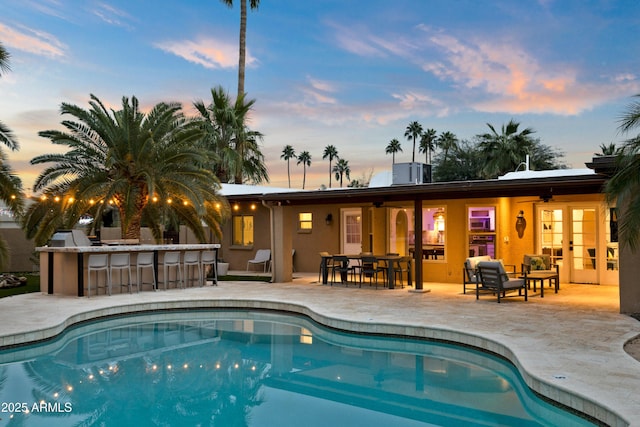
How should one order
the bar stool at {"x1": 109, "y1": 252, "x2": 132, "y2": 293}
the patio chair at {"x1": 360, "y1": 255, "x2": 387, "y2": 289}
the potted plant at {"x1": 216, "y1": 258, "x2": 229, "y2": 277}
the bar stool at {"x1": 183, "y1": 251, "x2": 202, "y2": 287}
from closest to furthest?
the bar stool at {"x1": 109, "y1": 252, "x2": 132, "y2": 293}, the patio chair at {"x1": 360, "y1": 255, "x2": 387, "y2": 289}, the bar stool at {"x1": 183, "y1": 251, "x2": 202, "y2": 287}, the potted plant at {"x1": 216, "y1": 258, "x2": 229, "y2": 277}

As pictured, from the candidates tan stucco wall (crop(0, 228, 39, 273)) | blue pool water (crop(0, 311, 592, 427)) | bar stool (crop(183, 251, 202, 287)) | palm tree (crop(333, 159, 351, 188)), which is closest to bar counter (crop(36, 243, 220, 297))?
bar stool (crop(183, 251, 202, 287))

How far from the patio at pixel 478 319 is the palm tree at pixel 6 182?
3.87ft

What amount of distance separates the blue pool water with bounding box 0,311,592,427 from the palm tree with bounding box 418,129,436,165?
45.3 metres

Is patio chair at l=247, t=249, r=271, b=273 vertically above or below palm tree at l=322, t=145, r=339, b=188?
below

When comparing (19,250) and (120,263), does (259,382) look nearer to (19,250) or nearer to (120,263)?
(120,263)

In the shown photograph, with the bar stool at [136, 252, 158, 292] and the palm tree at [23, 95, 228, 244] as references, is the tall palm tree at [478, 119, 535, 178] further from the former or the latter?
the bar stool at [136, 252, 158, 292]

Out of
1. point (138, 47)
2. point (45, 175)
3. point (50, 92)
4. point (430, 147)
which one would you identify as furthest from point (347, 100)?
point (430, 147)

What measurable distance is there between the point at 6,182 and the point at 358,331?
7.05 m

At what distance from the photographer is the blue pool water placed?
5.51 m

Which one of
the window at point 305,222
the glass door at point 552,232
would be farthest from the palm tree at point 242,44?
the glass door at point 552,232

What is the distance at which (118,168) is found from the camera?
1402 centimetres

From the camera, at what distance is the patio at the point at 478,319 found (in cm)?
540

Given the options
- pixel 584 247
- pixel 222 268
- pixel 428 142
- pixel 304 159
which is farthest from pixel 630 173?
pixel 304 159

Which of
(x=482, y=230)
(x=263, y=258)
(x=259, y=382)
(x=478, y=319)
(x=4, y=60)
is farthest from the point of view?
(x=263, y=258)
